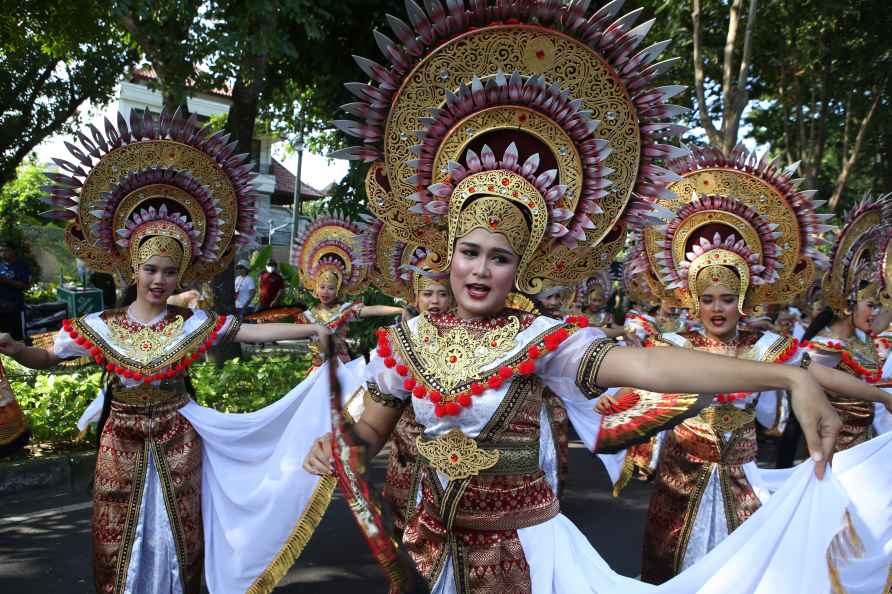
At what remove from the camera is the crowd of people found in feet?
7.80

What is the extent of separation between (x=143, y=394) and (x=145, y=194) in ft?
3.70

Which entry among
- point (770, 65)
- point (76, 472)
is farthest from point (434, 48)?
point (770, 65)

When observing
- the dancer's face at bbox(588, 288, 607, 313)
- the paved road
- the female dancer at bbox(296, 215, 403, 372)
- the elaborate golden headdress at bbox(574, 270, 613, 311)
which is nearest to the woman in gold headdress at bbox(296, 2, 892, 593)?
the paved road

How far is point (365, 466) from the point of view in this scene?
2.34 metres

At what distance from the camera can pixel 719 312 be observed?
4266 mm

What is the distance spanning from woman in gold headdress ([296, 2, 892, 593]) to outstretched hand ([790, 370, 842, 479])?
0.46 meters

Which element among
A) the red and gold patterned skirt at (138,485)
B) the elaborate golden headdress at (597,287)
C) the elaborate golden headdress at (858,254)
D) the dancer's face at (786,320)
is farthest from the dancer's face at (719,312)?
the dancer's face at (786,320)

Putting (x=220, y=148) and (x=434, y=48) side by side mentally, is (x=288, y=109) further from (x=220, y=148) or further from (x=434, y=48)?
(x=434, y=48)

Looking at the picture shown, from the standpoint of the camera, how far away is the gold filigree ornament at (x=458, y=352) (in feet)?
8.07

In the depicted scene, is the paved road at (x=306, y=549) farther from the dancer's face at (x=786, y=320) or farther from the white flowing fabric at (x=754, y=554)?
the dancer's face at (x=786, y=320)

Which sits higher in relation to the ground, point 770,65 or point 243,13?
point 770,65

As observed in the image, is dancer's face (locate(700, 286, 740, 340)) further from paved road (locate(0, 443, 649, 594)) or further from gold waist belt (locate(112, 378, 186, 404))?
gold waist belt (locate(112, 378, 186, 404))

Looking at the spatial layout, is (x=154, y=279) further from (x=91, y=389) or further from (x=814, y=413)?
(x=91, y=389)

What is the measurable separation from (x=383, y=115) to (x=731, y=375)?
152 cm
